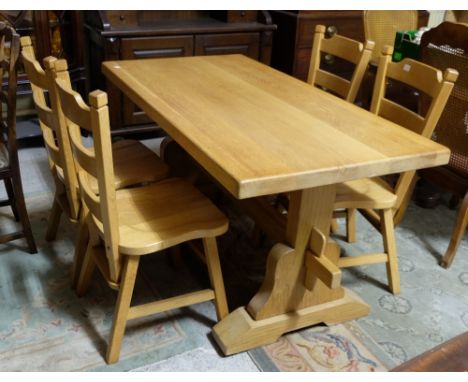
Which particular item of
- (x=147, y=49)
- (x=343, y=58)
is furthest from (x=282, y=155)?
(x=147, y=49)

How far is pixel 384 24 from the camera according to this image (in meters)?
3.15

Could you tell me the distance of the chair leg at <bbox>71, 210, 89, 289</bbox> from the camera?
1780 mm

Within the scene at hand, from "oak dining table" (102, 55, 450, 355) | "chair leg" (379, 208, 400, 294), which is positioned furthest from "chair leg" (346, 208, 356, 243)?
"oak dining table" (102, 55, 450, 355)

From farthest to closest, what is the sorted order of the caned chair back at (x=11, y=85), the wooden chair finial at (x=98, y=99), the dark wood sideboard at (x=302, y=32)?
the dark wood sideboard at (x=302, y=32), the caned chair back at (x=11, y=85), the wooden chair finial at (x=98, y=99)

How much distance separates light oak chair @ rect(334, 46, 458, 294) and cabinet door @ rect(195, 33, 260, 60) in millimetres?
1446

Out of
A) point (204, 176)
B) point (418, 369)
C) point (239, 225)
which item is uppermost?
point (418, 369)

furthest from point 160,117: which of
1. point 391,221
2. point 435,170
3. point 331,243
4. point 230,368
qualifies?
point 435,170

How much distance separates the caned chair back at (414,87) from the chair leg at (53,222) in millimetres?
1323

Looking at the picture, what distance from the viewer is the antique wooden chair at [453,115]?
1927 millimetres

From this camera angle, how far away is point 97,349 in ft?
5.35

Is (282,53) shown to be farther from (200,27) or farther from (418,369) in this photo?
(418,369)

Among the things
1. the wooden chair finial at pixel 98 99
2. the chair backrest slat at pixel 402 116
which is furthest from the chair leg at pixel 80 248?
the chair backrest slat at pixel 402 116

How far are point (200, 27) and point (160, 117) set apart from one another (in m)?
1.71

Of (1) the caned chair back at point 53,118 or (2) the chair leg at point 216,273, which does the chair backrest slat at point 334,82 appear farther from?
(1) the caned chair back at point 53,118
